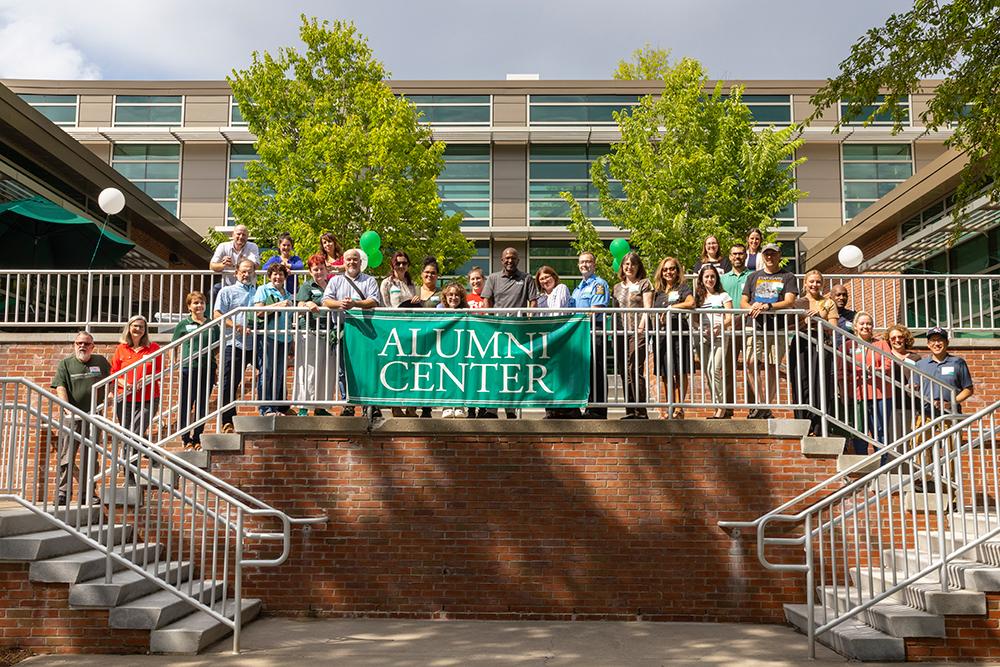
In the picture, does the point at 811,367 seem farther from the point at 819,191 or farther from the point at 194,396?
the point at 819,191

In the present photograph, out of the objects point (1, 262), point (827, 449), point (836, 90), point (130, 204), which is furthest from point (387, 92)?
point (827, 449)

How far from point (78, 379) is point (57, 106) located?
25.7m

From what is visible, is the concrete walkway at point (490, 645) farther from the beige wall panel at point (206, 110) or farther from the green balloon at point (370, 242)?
the beige wall panel at point (206, 110)

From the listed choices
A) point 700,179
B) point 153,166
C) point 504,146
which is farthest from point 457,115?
point 700,179

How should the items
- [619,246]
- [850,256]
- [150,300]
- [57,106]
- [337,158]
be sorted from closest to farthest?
[150,300] < [619,246] < [850,256] < [337,158] < [57,106]

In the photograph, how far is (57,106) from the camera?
102 ft

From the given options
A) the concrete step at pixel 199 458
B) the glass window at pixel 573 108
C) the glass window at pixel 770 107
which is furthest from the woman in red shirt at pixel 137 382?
the glass window at pixel 770 107

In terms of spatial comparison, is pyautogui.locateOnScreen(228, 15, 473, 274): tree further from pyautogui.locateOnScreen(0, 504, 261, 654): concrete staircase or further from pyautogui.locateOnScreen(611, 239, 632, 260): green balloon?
pyautogui.locateOnScreen(0, 504, 261, 654): concrete staircase

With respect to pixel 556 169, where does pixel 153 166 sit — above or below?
above

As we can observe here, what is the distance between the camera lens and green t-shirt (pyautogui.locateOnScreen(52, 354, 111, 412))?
9.35 meters

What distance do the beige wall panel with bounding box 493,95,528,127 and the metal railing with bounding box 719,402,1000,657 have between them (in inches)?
905

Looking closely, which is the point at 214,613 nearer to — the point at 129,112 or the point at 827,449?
the point at 827,449

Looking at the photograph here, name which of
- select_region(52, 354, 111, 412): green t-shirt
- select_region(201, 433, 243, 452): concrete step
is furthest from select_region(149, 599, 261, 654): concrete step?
select_region(52, 354, 111, 412): green t-shirt

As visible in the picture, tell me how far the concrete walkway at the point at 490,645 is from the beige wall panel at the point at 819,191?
2314 centimetres
